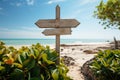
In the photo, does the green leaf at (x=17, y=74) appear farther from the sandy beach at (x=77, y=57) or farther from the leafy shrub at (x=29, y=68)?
the sandy beach at (x=77, y=57)

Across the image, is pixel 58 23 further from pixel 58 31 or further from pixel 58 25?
pixel 58 31

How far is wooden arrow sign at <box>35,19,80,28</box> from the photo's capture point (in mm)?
4645

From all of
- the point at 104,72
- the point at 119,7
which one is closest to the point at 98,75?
the point at 104,72

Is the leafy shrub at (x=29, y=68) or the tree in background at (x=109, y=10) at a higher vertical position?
the tree in background at (x=109, y=10)

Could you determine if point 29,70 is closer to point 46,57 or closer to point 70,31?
point 46,57

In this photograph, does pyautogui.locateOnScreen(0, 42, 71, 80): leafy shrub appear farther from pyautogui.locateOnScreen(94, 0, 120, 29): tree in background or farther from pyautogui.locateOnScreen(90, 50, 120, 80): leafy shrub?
pyautogui.locateOnScreen(94, 0, 120, 29): tree in background

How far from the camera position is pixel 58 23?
4727mm

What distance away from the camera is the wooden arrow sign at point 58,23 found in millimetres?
4645

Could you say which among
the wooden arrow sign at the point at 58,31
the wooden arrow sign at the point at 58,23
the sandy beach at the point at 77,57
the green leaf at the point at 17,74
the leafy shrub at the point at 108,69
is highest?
the wooden arrow sign at the point at 58,23

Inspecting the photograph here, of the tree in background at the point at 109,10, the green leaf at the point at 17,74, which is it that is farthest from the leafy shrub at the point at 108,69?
the tree in background at the point at 109,10

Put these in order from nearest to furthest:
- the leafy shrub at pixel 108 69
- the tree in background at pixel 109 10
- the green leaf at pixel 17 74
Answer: the green leaf at pixel 17 74
the leafy shrub at pixel 108 69
the tree in background at pixel 109 10

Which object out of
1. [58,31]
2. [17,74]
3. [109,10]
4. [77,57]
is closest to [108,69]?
[58,31]

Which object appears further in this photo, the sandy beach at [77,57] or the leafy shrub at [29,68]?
the sandy beach at [77,57]

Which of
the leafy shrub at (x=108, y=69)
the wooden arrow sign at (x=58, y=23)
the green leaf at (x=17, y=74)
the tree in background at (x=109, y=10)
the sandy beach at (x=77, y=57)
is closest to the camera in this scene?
the green leaf at (x=17, y=74)
